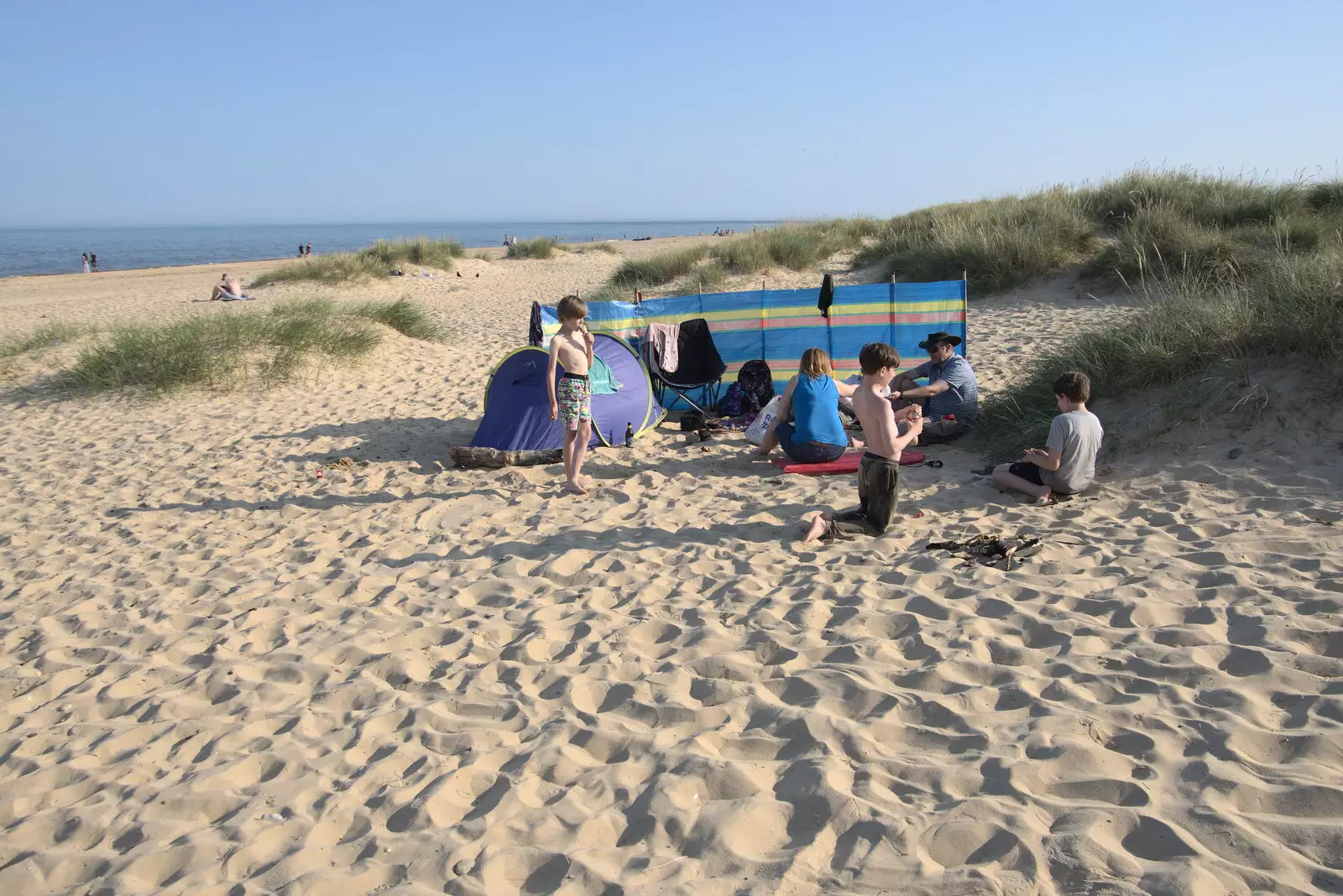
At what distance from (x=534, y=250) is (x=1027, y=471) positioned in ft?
86.6

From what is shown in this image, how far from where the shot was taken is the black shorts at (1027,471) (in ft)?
17.9

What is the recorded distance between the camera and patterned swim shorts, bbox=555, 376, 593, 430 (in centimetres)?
618

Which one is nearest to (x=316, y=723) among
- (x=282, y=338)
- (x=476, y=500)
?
(x=476, y=500)

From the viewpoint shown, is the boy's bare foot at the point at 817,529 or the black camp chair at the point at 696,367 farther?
the black camp chair at the point at 696,367

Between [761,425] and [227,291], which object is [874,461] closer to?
[761,425]

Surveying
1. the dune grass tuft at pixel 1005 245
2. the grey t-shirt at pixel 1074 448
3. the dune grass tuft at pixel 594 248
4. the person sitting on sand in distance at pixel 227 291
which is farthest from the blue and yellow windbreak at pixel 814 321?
the dune grass tuft at pixel 594 248

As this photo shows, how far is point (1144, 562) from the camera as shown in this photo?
4289 mm

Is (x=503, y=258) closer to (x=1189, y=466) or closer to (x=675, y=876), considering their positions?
(x=1189, y=466)

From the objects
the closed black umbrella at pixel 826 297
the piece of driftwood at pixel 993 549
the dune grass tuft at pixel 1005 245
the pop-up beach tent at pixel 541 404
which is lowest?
the piece of driftwood at pixel 993 549

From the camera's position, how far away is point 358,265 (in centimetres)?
2114

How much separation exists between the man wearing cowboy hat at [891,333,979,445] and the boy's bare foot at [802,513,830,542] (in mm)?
2216

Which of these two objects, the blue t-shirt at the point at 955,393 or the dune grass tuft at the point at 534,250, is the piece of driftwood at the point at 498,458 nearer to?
the blue t-shirt at the point at 955,393

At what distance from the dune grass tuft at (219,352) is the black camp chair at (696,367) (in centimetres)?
449

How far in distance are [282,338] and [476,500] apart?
546cm
